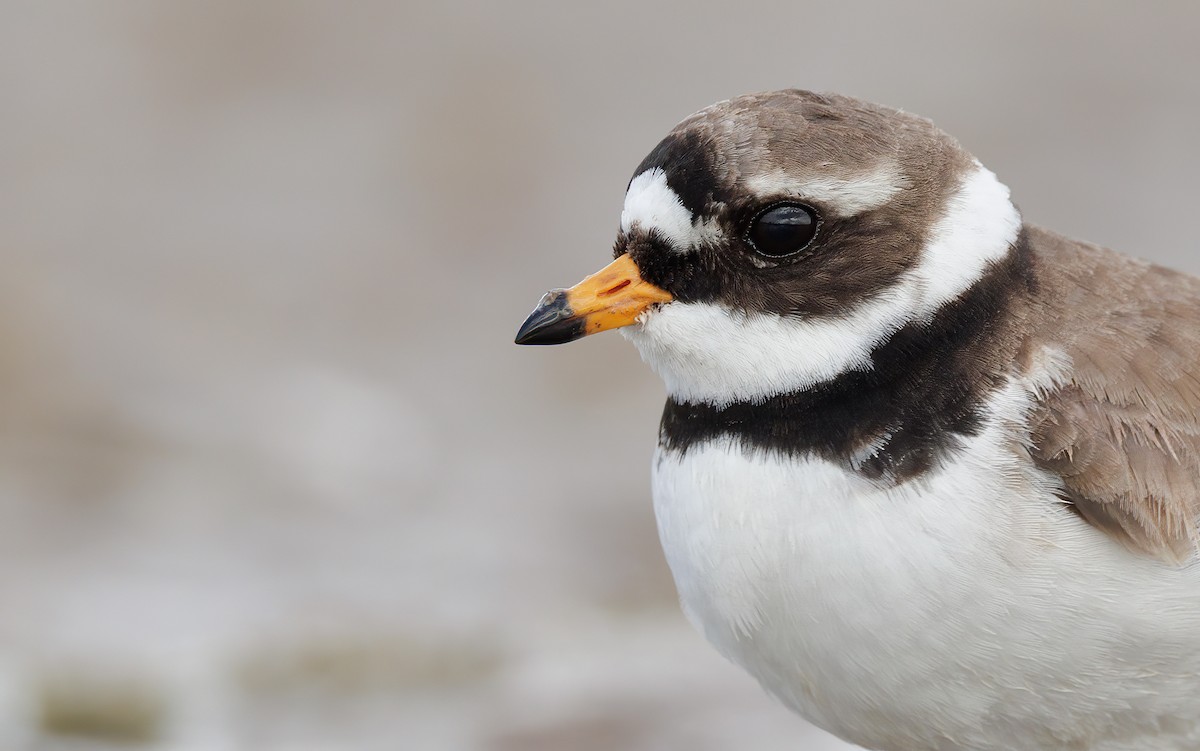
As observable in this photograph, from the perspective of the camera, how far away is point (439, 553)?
8.62 meters

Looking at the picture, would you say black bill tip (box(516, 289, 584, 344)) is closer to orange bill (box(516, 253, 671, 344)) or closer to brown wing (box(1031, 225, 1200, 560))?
orange bill (box(516, 253, 671, 344))

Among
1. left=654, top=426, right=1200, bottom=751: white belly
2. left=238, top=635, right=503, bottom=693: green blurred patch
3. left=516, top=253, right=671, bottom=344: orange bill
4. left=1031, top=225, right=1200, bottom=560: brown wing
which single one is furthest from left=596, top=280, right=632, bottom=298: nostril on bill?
left=238, top=635, right=503, bottom=693: green blurred patch

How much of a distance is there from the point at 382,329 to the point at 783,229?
25.1ft

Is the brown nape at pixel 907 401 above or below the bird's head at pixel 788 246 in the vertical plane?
below

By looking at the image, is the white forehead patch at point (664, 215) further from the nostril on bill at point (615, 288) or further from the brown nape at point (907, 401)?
the brown nape at point (907, 401)

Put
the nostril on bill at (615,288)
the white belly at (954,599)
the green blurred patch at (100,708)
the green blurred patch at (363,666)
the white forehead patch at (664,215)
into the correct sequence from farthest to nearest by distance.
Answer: the green blurred patch at (363,666) < the green blurred patch at (100,708) < the nostril on bill at (615,288) < the white forehead patch at (664,215) < the white belly at (954,599)

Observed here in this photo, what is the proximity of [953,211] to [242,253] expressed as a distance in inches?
337

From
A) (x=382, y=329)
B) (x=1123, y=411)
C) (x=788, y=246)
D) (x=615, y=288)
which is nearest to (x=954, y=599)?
(x=1123, y=411)

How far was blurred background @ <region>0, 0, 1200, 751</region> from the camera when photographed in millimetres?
7066

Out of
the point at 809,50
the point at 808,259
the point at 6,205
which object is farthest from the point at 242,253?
the point at 808,259

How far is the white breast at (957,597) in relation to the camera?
12.5ft

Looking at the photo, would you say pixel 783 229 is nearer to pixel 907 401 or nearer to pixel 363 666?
pixel 907 401

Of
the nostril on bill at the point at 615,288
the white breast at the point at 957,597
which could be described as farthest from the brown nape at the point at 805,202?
the white breast at the point at 957,597

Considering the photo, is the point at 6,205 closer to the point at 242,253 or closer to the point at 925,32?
the point at 242,253
